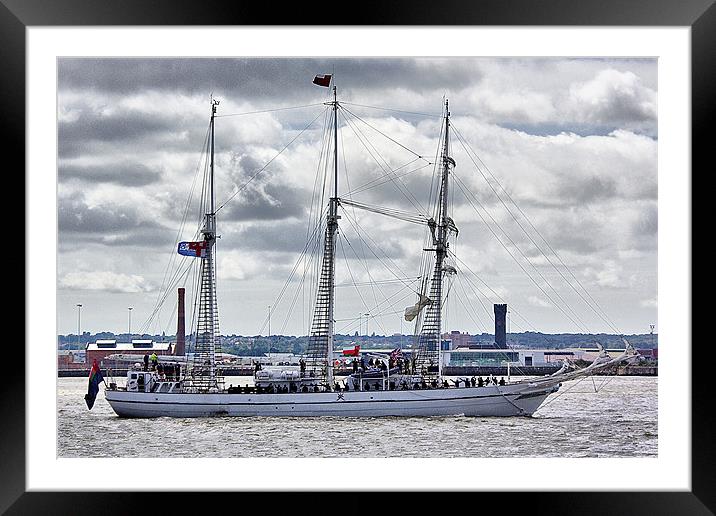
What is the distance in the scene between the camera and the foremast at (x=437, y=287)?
64.2 ft

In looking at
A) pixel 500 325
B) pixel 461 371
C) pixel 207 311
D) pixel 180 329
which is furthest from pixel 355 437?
pixel 461 371

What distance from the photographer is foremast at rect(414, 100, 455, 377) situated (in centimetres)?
1956

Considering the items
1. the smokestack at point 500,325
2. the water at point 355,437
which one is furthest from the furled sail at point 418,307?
the smokestack at point 500,325

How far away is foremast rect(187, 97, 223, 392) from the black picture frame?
12422mm

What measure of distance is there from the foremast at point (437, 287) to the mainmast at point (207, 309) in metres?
3.94

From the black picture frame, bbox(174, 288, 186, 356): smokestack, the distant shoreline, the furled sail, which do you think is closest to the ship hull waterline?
the furled sail

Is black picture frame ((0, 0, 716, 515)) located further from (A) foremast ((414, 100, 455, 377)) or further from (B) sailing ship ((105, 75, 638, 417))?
(A) foremast ((414, 100, 455, 377))
